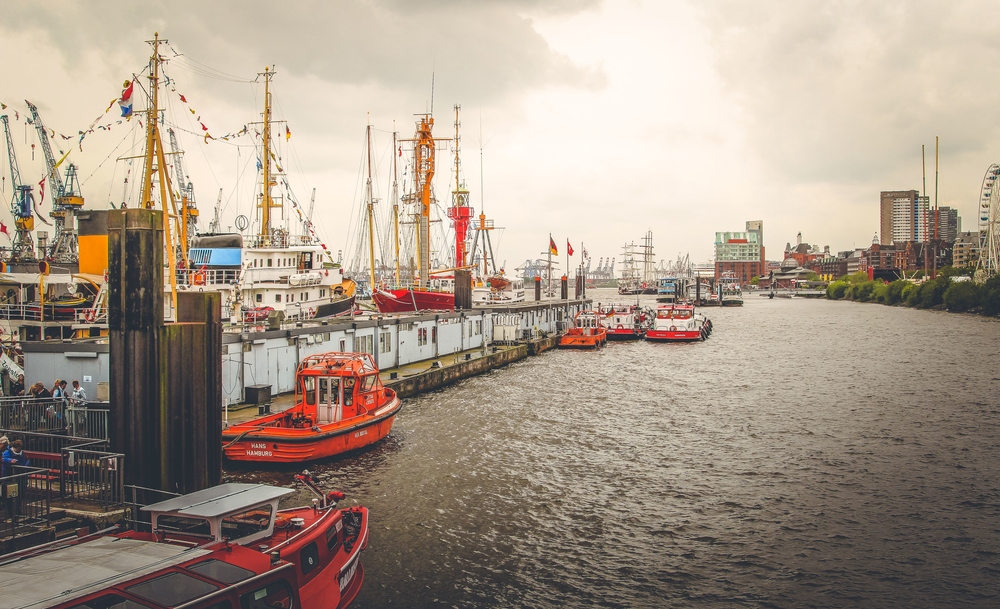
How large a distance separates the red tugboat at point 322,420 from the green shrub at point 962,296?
123 metres

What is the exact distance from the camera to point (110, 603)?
8500 mm

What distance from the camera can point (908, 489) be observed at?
75.1ft

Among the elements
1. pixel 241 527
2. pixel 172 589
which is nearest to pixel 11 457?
pixel 241 527

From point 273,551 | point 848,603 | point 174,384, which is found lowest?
point 848,603

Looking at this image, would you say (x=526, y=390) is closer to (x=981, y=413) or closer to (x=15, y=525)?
(x=981, y=413)

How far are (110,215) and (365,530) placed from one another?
863 centimetres

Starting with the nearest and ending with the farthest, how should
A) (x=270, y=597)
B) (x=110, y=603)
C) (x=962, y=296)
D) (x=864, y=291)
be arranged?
(x=110, y=603), (x=270, y=597), (x=962, y=296), (x=864, y=291)

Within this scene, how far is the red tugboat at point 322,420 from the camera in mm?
22891

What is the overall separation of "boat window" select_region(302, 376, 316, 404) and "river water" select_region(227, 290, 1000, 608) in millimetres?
2773

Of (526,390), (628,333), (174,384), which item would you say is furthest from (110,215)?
(628,333)

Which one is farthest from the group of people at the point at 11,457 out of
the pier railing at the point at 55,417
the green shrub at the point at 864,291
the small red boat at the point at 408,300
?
the green shrub at the point at 864,291

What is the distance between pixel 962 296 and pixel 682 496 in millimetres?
122978

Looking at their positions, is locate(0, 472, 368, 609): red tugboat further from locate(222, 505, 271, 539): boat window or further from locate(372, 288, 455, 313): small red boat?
locate(372, 288, 455, 313): small red boat

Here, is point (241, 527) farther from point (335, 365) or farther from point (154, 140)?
point (154, 140)
